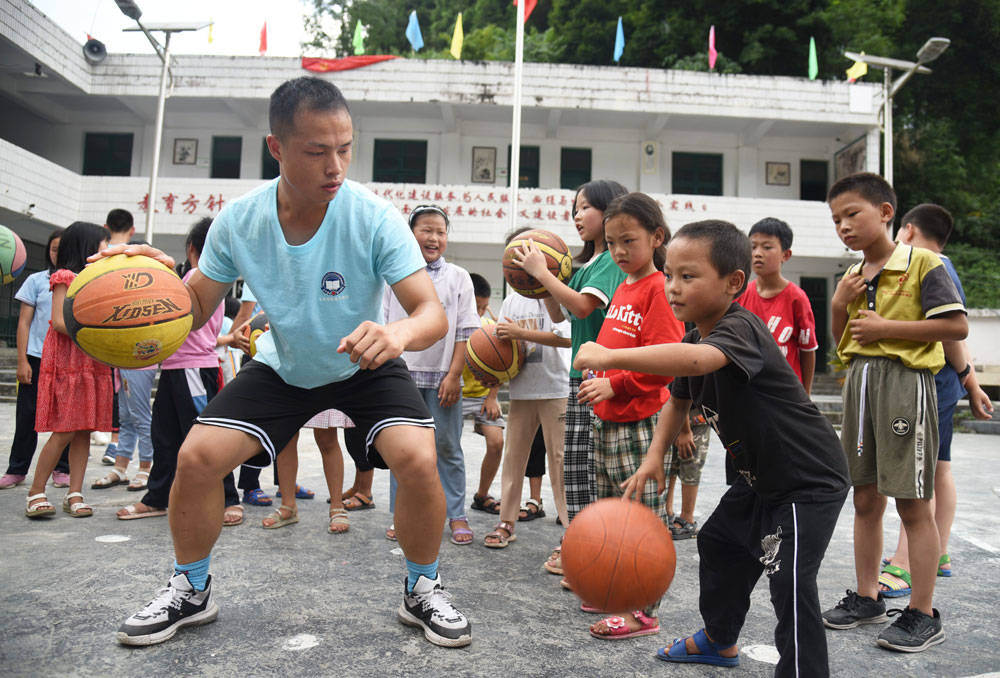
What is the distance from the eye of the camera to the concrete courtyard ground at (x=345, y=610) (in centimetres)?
233

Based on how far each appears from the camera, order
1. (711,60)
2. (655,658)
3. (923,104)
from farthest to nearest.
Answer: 1. (923,104)
2. (711,60)
3. (655,658)

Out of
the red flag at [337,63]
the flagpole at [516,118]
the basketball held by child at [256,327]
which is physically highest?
the red flag at [337,63]

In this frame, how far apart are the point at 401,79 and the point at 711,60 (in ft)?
28.7

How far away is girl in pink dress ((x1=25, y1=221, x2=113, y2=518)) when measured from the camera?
426 centimetres

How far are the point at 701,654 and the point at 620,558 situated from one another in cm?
49

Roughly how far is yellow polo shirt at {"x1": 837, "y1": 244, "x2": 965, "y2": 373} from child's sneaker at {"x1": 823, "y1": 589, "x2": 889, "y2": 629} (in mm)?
1012

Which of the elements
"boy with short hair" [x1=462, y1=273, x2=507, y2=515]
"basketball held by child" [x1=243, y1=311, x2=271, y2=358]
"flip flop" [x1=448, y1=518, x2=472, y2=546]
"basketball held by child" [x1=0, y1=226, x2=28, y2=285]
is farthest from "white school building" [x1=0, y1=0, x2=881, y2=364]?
"flip flop" [x1=448, y1=518, x2=472, y2=546]

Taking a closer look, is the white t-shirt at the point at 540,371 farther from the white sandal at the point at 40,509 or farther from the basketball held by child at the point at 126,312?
the white sandal at the point at 40,509

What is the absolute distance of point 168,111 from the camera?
19.7 meters

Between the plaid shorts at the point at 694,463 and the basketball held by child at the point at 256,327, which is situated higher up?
the basketball held by child at the point at 256,327

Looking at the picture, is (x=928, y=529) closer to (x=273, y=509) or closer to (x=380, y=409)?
(x=380, y=409)

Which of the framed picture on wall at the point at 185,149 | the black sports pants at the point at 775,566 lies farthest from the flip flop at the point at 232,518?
the framed picture on wall at the point at 185,149

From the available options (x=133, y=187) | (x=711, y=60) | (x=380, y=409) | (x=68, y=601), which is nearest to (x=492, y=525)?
(x=380, y=409)

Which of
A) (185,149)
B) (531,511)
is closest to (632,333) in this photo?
(531,511)
